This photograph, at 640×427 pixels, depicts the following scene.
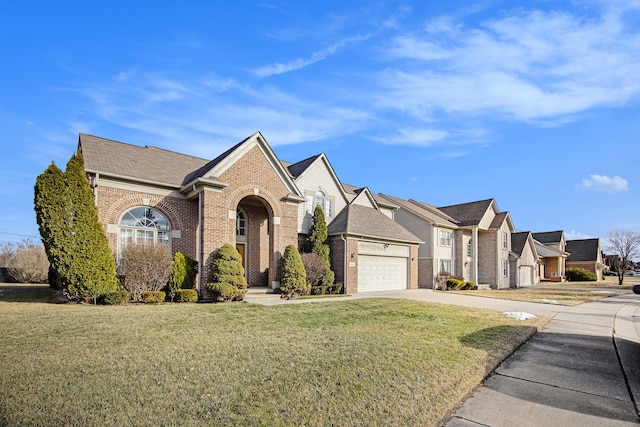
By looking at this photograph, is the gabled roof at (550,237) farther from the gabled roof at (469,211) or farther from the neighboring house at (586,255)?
the gabled roof at (469,211)

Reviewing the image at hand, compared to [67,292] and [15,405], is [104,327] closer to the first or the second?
[15,405]

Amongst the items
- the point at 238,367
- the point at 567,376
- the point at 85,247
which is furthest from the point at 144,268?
the point at 567,376

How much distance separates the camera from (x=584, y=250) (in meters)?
54.2

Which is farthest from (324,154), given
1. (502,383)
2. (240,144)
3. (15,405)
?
(15,405)

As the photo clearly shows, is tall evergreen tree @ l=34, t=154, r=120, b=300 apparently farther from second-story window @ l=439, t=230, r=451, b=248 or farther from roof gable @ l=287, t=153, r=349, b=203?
second-story window @ l=439, t=230, r=451, b=248

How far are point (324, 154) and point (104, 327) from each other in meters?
16.5

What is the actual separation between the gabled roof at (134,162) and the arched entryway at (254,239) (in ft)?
11.7

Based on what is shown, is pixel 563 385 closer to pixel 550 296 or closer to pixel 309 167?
pixel 309 167

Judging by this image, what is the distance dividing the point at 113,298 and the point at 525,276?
40491 mm

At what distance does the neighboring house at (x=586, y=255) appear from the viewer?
52.1 meters

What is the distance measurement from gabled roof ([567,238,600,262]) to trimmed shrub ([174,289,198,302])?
5888 centimetres

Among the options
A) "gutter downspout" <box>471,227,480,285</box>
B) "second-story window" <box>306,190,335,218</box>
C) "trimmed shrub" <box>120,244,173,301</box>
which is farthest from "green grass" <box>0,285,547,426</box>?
"gutter downspout" <box>471,227,480,285</box>

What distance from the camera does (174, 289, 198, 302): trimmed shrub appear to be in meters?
13.7

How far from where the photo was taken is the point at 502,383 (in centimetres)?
582
